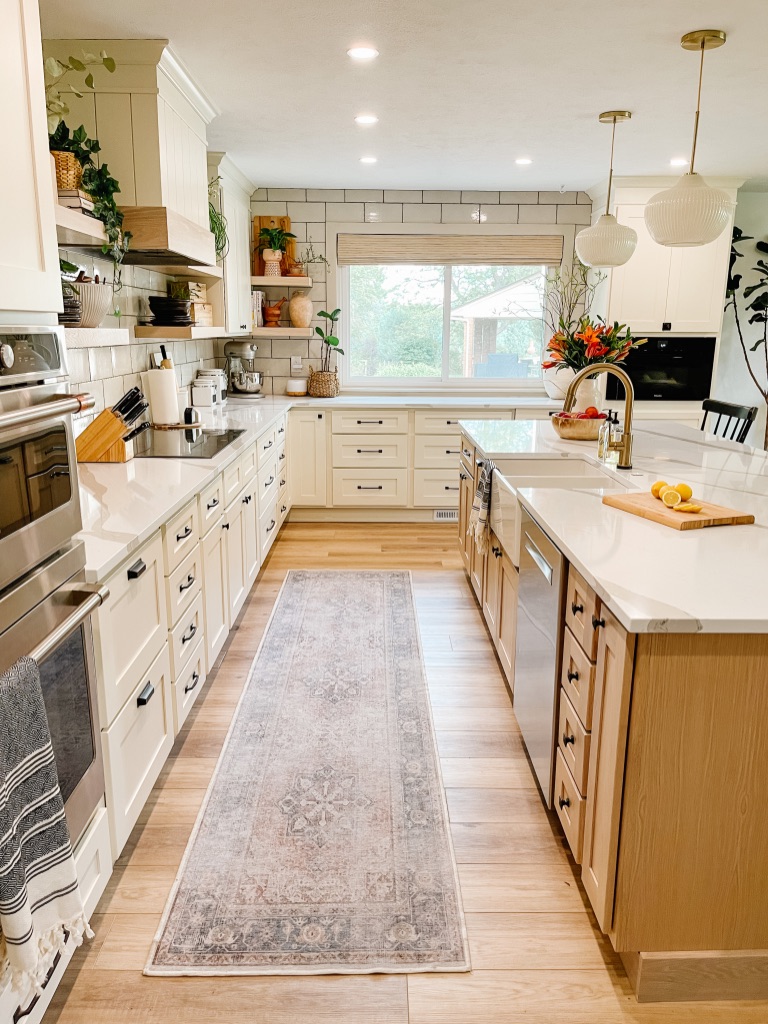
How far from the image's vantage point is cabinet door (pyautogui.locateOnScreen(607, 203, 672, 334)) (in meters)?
5.36


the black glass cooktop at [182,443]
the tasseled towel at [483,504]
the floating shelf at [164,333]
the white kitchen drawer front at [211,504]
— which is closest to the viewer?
the white kitchen drawer front at [211,504]

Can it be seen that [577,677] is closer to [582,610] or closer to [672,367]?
[582,610]

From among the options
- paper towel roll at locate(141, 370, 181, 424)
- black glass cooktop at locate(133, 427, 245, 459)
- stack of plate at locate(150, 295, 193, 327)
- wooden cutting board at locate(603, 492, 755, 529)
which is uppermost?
stack of plate at locate(150, 295, 193, 327)

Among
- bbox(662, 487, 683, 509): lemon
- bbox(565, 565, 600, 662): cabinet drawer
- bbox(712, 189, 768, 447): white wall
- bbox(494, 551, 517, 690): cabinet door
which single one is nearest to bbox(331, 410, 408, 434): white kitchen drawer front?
bbox(712, 189, 768, 447): white wall

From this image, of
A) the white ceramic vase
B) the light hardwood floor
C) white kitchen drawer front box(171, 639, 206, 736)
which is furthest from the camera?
the white ceramic vase

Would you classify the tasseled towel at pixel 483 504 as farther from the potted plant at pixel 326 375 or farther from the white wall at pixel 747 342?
the white wall at pixel 747 342

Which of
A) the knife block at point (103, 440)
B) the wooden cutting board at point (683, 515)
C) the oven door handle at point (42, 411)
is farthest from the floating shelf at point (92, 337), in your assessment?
the wooden cutting board at point (683, 515)

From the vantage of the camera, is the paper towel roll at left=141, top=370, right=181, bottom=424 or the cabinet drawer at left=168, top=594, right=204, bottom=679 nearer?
the cabinet drawer at left=168, top=594, right=204, bottom=679

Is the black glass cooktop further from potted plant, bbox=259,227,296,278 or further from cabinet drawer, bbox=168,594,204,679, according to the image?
potted plant, bbox=259,227,296,278

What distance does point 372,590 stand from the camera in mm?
4199

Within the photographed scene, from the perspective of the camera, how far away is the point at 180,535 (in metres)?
2.42

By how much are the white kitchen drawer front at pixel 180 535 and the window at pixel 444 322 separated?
12.3 ft

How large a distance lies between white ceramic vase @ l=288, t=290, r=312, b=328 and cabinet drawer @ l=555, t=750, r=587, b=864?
4.40m

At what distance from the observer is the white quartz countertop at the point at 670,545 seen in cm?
146
